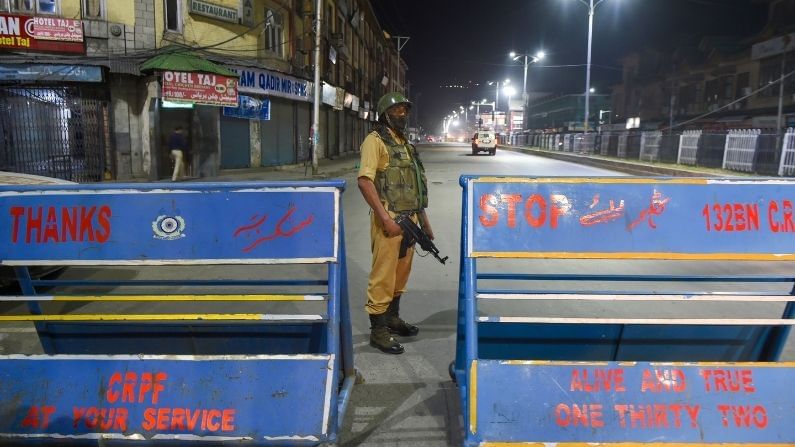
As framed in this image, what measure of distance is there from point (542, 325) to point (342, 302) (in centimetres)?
128

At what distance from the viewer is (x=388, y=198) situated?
4.07 m

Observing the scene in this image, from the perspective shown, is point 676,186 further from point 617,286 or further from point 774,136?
point 774,136

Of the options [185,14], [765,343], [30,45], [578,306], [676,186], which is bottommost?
[578,306]

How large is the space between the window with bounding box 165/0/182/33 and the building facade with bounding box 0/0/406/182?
0.10 feet

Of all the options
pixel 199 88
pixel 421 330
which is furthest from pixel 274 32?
pixel 421 330

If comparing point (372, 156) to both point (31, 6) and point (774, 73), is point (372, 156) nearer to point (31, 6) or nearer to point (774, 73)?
point (31, 6)

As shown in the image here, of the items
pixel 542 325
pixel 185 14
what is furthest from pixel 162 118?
pixel 542 325

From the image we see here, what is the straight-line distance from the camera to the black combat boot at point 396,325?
14.8 ft

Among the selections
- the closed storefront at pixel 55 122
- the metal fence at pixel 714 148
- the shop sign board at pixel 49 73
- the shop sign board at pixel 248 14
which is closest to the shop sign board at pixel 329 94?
the shop sign board at pixel 248 14

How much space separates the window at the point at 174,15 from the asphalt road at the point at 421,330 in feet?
39.2

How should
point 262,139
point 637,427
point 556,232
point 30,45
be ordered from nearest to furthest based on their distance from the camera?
point 637,427 → point 556,232 → point 30,45 → point 262,139

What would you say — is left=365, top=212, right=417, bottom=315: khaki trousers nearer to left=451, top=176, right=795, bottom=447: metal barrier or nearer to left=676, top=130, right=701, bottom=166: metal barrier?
left=451, top=176, right=795, bottom=447: metal barrier

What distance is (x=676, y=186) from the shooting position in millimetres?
2969

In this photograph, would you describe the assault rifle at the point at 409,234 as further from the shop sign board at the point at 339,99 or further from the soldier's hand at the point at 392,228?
Result: the shop sign board at the point at 339,99
